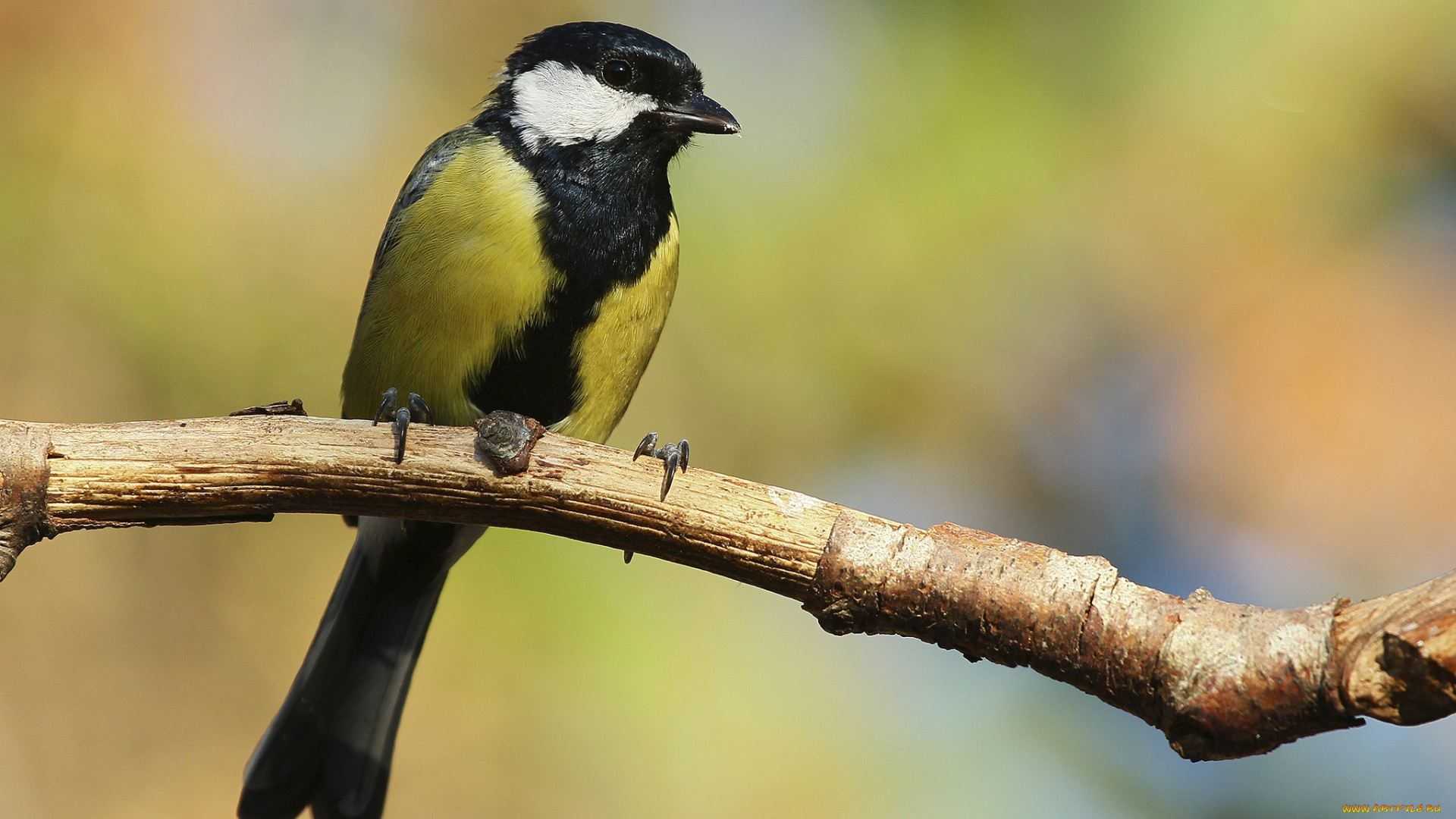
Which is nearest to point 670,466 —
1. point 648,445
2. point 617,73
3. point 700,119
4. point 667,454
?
point 667,454

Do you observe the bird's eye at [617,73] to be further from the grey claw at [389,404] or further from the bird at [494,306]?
the grey claw at [389,404]

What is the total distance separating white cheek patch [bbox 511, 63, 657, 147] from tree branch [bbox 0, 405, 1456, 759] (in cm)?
90

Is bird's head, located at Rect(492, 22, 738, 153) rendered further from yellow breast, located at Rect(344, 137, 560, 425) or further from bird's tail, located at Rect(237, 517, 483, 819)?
bird's tail, located at Rect(237, 517, 483, 819)

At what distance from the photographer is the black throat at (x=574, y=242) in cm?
205

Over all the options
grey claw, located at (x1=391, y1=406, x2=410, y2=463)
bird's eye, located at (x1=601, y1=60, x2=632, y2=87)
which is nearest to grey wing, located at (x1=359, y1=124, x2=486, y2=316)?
bird's eye, located at (x1=601, y1=60, x2=632, y2=87)

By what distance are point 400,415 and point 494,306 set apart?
49 centimetres

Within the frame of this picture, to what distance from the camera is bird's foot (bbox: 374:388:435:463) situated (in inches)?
61.0

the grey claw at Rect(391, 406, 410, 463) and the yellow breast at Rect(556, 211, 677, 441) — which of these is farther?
the yellow breast at Rect(556, 211, 677, 441)

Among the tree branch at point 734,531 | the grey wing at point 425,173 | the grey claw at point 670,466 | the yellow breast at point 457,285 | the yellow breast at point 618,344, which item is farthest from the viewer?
the grey wing at point 425,173

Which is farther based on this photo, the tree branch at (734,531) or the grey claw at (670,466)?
the grey claw at (670,466)

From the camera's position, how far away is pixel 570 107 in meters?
2.29

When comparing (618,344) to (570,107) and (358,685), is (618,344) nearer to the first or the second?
(570,107)

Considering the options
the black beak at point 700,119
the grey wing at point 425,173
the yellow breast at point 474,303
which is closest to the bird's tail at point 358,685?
the yellow breast at point 474,303

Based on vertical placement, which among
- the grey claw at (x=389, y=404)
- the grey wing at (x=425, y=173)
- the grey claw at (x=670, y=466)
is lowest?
the grey claw at (x=670, y=466)
